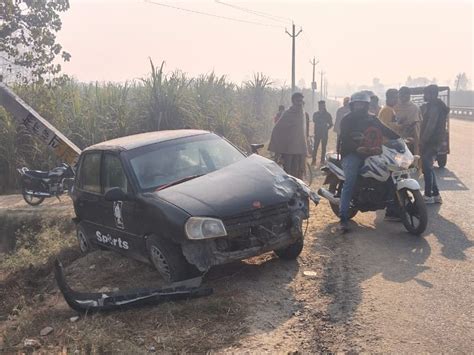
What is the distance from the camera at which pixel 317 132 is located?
1400cm

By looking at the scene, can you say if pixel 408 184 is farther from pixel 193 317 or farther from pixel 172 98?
pixel 172 98

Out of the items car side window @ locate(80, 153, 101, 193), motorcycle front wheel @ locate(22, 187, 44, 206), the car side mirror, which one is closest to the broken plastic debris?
the car side mirror

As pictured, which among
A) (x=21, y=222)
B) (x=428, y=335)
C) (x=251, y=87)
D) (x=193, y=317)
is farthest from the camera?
(x=251, y=87)

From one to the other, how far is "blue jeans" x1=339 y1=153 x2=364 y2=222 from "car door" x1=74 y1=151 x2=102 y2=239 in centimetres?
327

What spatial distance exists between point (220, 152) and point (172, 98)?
29.8ft

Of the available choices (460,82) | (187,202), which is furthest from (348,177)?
(460,82)

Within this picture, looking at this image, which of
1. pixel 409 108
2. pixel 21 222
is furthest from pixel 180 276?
pixel 409 108

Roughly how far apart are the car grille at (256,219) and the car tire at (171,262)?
554 millimetres

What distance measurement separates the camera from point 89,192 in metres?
6.23

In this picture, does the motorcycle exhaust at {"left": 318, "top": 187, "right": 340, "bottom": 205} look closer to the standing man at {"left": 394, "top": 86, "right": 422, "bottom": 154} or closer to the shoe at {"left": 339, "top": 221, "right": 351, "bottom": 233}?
the shoe at {"left": 339, "top": 221, "right": 351, "bottom": 233}

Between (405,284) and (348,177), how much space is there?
213 centimetres

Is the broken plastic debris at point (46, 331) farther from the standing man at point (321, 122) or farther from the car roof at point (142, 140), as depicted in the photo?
the standing man at point (321, 122)

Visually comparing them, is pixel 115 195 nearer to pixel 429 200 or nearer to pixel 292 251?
pixel 292 251

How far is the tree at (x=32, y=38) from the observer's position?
14.2m
